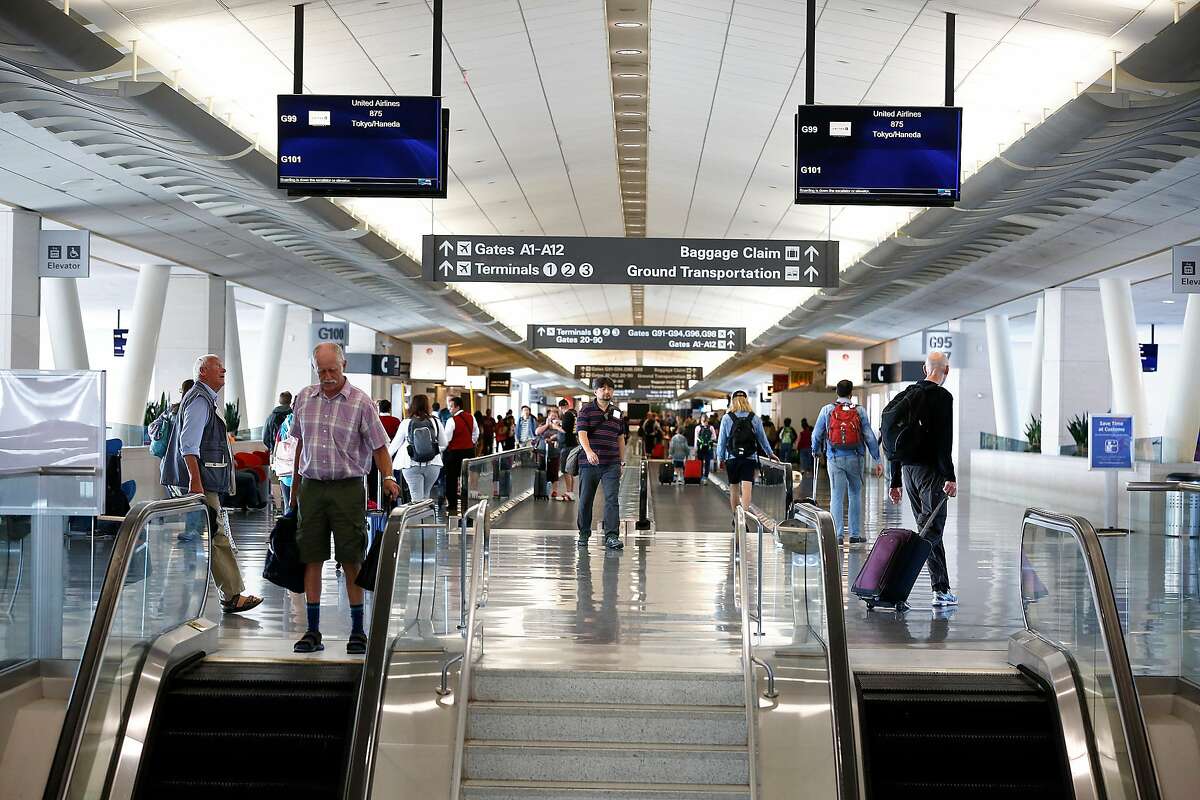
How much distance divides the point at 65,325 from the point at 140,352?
2.71 m

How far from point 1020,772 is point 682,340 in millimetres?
21058

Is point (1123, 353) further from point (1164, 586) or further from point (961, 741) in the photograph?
point (961, 741)

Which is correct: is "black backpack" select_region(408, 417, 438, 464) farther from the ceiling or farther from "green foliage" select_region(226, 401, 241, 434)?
"green foliage" select_region(226, 401, 241, 434)

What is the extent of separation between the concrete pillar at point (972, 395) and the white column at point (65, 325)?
61.7 ft

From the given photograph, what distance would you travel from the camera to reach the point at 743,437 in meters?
13.8

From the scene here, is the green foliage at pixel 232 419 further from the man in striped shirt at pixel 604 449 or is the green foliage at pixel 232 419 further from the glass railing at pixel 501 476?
the man in striped shirt at pixel 604 449

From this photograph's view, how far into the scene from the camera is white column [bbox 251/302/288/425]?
2605 cm

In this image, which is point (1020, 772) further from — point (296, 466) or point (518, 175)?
point (518, 175)

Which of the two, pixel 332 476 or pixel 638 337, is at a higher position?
pixel 638 337

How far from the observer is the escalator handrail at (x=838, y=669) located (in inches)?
203

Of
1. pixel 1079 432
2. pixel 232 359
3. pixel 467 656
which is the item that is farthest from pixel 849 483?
pixel 232 359

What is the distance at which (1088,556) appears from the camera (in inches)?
213

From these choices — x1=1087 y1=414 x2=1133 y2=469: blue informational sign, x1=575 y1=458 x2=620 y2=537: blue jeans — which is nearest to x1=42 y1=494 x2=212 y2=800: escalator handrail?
x1=575 y1=458 x2=620 y2=537: blue jeans

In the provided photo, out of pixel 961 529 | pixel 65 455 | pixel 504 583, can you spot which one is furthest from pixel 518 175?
pixel 65 455
